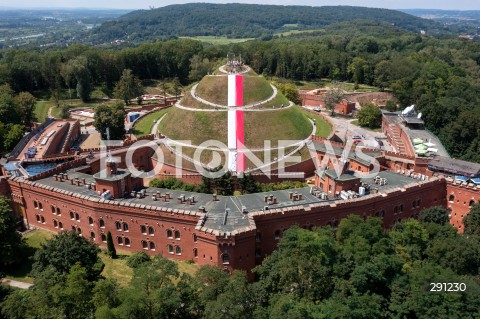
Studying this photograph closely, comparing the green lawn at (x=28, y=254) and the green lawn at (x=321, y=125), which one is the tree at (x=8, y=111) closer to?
the green lawn at (x=28, y=254)

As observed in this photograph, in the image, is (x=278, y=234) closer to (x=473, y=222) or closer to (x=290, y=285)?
(x=290, y=285)

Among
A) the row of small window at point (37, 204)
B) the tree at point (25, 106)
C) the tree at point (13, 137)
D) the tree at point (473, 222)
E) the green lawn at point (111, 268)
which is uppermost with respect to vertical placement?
the tree at point (25, 106)

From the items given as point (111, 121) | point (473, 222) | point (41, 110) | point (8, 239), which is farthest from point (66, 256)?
point (41, 110)

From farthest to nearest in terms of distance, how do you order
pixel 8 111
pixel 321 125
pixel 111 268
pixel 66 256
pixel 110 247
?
pixel 321 125 → pixel 8 111 → pixel 110 247 → pixel 111 268 → pixel 66 256

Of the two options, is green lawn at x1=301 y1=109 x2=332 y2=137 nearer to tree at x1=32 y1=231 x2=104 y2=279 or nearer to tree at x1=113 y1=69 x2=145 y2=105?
tree at x1=113 y1=69 x2=145 y2=105

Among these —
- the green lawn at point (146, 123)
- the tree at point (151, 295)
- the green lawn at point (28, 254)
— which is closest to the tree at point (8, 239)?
the green lawn at point (28, 254)

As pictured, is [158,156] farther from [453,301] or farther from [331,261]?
[453,301]

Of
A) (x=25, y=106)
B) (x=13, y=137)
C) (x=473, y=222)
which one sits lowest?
(x=473, y=222)
